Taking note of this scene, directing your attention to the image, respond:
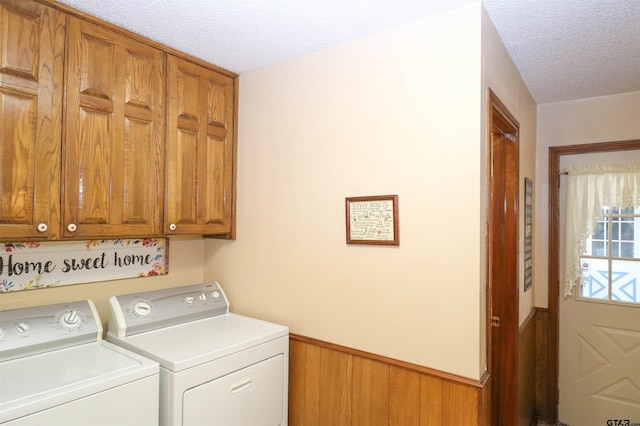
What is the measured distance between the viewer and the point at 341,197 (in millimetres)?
1813

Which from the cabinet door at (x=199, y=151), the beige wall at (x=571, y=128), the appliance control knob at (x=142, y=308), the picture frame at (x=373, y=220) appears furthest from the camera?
the beige wall at (x=571, y=128)

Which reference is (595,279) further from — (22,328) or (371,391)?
(22,328)

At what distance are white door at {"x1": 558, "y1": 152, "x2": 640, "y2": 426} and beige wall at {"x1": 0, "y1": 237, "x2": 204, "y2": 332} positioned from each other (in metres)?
2.68

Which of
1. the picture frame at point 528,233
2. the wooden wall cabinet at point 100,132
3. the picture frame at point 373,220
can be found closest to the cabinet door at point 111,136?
the wooden wall cabinet at point 100,132

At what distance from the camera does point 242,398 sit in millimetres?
1647

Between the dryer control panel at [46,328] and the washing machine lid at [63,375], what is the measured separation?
0.11 ft

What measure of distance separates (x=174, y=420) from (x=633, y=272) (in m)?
2.98

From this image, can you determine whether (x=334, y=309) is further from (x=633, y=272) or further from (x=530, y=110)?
(x=633, y=272)

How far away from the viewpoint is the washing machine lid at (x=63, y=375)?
1117 mm

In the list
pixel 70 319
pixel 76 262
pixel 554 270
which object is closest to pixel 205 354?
pixel 70 319

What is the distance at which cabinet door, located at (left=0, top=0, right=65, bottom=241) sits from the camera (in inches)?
54.7

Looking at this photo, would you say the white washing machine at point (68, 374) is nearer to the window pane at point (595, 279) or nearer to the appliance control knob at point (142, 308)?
the appliance control knob at point (142, 308)

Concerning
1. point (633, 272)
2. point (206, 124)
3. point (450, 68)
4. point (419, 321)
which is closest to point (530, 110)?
point (633, 272)

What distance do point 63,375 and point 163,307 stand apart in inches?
23.8
